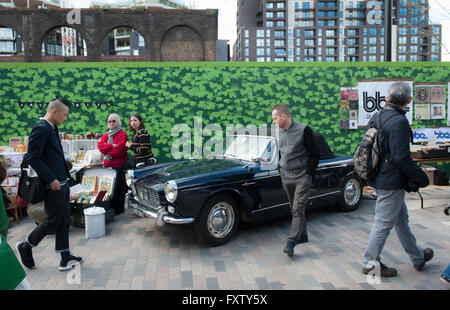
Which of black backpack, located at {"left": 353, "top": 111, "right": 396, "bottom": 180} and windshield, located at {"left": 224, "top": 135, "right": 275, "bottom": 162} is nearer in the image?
black backpack, located at {"left": 353, "top": 111, "right": 396, "bottom": 180}

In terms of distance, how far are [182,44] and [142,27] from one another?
369 centimetres

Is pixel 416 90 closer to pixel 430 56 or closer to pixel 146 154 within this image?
pixel 146 154

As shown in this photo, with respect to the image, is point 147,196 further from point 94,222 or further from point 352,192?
point 352,192

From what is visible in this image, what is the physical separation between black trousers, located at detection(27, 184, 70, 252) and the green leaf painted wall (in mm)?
4486

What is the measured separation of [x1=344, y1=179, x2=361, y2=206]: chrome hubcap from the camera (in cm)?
664

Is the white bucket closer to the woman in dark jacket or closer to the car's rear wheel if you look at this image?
the woman in dark jacket

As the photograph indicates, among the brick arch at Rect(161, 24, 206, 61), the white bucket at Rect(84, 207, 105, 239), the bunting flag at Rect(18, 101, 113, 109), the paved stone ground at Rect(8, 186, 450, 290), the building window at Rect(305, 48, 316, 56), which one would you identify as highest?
the building window at Rect(305, 48, 316, 56)

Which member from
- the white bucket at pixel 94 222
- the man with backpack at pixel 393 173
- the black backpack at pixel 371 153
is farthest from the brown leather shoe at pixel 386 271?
the white bucket at pixel 94 222

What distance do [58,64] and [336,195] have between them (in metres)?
6.83

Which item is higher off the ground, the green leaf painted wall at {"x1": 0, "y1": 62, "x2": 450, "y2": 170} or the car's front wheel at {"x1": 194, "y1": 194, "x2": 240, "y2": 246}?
the green leaf painted wall at {"x1": 0, "y1": 62, "x2": 450, "y2": 170}

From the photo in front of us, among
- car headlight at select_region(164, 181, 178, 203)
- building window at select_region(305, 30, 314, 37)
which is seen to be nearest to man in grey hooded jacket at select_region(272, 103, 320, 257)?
car headlight at select_region(164, 181, 178, 203)

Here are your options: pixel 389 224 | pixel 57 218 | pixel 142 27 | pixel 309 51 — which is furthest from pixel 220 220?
pixel 309 51
